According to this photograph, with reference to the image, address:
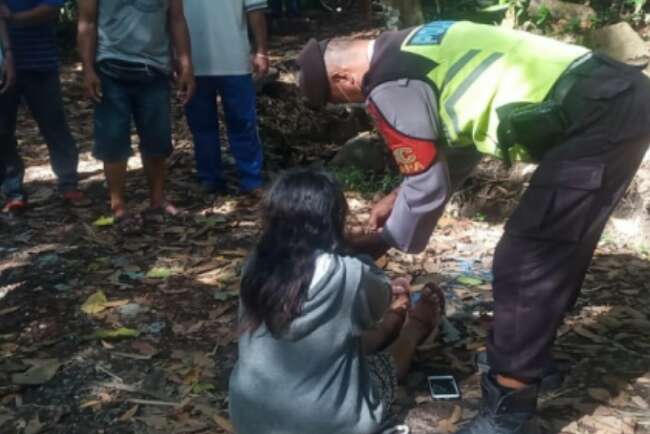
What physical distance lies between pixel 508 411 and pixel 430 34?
55.2 inches

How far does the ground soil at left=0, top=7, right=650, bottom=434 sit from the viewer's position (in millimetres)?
3449

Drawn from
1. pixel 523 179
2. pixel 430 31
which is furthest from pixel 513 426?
pixel 523 179

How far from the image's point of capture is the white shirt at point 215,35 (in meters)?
5.44

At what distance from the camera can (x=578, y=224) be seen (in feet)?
9.48

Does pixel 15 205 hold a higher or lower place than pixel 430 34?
lower

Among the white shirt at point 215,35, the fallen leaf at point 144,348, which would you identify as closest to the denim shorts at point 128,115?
the white shirt at point 215,35

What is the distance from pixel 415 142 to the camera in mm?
2992

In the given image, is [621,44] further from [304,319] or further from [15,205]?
[304,319]

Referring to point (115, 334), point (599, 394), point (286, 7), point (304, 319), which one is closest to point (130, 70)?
point (115, 334)

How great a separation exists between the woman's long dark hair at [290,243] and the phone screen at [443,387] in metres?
1.15

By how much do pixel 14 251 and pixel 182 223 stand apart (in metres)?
1.01

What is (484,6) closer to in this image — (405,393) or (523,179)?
(523,179)

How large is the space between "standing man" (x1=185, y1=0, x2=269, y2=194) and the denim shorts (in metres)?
0.51

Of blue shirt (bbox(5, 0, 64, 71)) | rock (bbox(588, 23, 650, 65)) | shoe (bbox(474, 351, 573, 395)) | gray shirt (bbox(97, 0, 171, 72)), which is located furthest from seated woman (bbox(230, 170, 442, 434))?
rock (bbox(588, 23, 650, 65))
